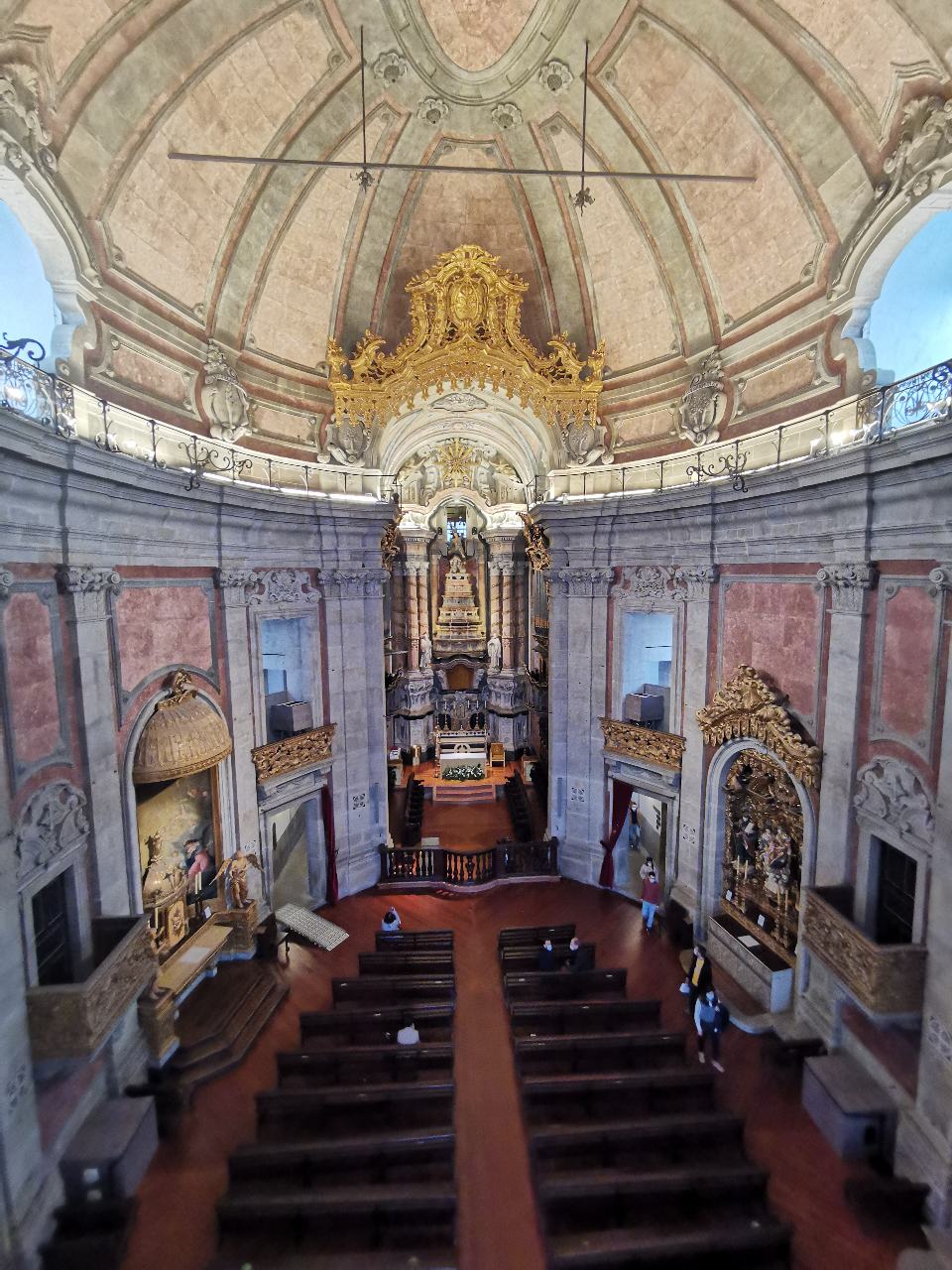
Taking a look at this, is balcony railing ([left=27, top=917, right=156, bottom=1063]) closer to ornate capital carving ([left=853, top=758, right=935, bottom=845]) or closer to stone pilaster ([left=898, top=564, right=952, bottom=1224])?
stone pilaster ([left=898, top=564, right=952, bottom=1224])

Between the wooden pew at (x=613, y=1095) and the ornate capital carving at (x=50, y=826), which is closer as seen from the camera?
the ornate capital carving at (x=50, y=826)

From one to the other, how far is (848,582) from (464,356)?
8.64m

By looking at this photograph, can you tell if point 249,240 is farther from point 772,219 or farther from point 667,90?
point 772,219

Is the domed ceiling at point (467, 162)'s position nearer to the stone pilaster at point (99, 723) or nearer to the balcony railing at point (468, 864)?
the stone pilaster at point (99, 723)

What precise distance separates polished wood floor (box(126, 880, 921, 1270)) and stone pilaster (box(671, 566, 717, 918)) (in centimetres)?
140

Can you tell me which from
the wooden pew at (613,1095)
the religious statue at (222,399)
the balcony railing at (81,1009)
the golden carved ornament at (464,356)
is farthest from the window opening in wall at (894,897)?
the religious statue at (222,399)

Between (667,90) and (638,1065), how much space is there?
14.6m

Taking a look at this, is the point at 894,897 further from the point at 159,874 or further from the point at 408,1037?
the point at 159,874

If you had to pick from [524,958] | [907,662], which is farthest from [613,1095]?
[907,662]

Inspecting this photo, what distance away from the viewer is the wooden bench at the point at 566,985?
9.25 m

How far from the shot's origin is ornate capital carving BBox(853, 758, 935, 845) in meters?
6.44

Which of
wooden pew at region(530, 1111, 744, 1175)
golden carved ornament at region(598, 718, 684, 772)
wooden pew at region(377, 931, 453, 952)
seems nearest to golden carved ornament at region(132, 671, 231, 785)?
wooden pew at region(377, 931, 453, 952)

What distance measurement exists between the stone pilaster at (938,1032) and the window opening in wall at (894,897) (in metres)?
→ 0.80

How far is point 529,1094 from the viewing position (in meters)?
7.01
